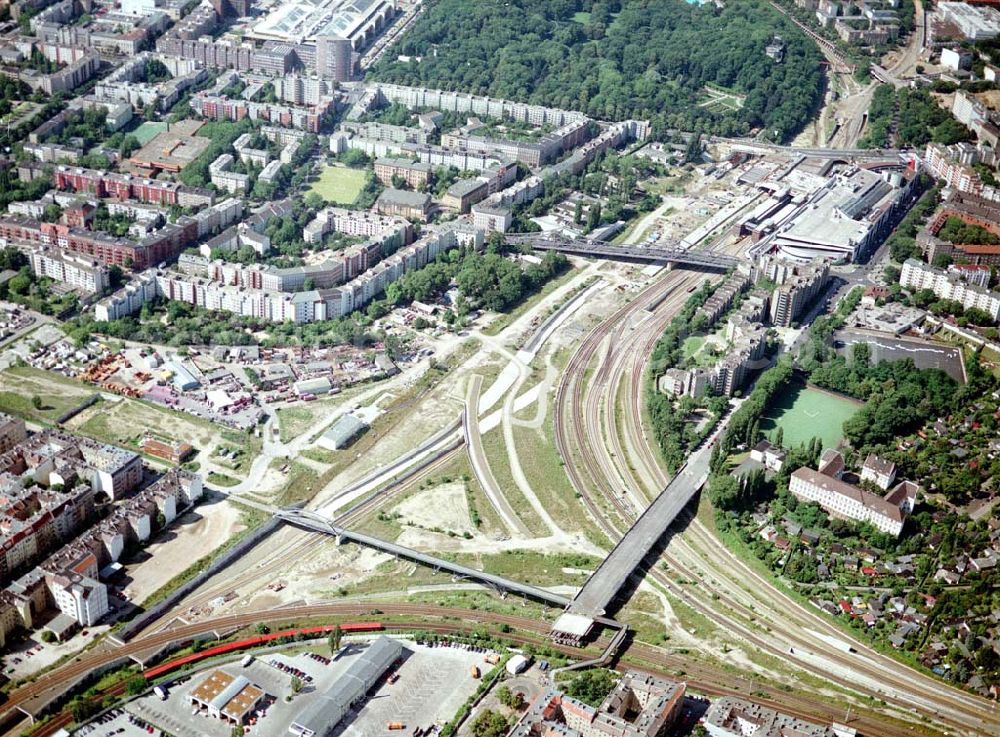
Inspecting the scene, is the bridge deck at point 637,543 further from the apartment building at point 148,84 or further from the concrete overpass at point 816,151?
the apartment building at point 148,84

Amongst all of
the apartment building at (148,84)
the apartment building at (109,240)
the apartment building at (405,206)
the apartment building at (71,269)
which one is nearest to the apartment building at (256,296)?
the apartment building at (71,269)

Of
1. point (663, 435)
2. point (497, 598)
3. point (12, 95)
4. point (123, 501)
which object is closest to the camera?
point (497, 598)

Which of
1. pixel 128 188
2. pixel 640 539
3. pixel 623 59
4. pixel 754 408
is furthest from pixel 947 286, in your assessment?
pixel 128 188

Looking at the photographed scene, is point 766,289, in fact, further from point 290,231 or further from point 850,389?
point 290,231

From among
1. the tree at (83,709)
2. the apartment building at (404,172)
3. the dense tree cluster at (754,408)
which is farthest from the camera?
the apartment building at (404,172)

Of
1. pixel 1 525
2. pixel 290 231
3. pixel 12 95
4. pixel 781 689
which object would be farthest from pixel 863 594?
pixel 12 95

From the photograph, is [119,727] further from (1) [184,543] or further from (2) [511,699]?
(2) [511,699]

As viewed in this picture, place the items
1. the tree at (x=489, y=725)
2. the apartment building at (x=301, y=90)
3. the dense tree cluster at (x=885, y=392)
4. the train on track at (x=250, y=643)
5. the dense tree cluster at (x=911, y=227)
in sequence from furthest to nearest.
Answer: the apartment building at (x=301, y=90)
the dense tree cluster at (x=911, y=227)
the dense tree cluster at (x=885, y=392)
the train on track at (x=250, y=643)
the tree at (x=489, y=725)

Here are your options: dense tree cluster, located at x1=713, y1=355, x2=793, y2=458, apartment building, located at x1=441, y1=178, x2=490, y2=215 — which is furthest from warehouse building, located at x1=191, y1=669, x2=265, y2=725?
apartment building, located at x1=441, y1=178, x2=490, y2=215
